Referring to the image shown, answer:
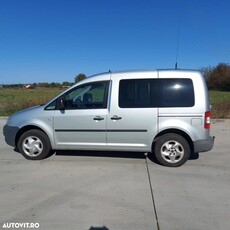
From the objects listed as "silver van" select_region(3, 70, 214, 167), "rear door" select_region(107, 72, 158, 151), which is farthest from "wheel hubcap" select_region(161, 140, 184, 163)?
"rear door" select_region(107, 72, 158, 151)

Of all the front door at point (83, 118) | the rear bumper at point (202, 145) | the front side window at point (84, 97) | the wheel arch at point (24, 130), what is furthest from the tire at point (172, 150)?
the wheel arch at point (24, 130)

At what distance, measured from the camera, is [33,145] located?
5422 mm

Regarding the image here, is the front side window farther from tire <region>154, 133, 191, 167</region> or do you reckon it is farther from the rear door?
tire <region>154, 133, 191, 167</region>

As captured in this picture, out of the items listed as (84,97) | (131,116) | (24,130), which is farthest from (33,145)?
(131,116)

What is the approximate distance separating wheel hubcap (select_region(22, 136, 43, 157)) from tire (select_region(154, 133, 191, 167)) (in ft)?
8.16

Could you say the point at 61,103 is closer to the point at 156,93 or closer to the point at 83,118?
the point at 83,118

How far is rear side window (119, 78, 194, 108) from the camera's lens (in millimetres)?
4844

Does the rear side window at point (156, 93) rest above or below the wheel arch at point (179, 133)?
above

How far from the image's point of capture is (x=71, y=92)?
526 centimetres

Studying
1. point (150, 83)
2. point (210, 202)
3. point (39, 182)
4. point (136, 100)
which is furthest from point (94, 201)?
point (150, 83)

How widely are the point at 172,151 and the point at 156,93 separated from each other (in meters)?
1.20

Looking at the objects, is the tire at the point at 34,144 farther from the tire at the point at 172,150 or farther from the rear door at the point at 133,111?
the tire at the point at 172,150

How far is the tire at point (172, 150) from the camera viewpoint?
4.94 metres

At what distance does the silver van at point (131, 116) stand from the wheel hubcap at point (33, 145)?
0.08 feet
